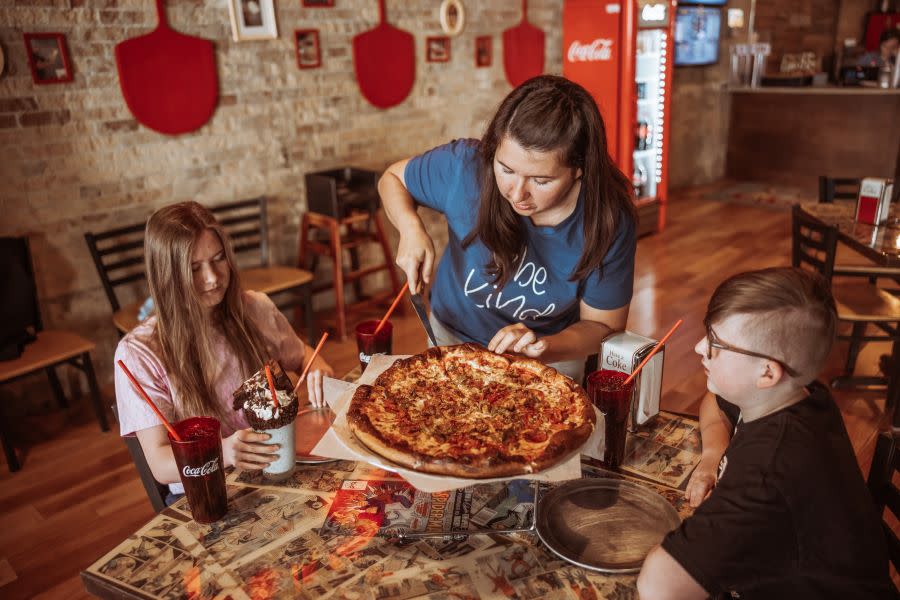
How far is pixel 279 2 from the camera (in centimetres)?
416

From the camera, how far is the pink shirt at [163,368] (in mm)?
1605

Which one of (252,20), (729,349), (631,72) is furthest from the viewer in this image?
(631,72)

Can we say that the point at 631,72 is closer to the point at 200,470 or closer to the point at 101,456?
the point at 101,456

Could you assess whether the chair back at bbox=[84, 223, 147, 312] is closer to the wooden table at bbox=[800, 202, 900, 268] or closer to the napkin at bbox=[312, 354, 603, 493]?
the napkin at bbox=[312, 354, 603, 493]

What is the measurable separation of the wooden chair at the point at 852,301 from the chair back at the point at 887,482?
6.47 feet

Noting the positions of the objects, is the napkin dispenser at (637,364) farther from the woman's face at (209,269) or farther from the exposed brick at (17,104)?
the exposed brick at (17,104)

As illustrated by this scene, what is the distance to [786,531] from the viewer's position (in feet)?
3.71

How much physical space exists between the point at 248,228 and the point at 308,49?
1208 millimetres

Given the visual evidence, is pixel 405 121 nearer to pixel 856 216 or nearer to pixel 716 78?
pixel 856 216

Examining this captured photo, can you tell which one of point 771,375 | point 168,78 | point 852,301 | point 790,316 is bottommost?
point 852,301

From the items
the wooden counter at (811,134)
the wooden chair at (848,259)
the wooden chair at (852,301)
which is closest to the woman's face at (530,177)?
the wooden chair at (852,301)

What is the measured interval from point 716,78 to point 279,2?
19.1 ft

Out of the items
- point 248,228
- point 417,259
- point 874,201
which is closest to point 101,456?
point 248,228

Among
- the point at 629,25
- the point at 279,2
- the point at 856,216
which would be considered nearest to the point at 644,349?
the point at 856,216
